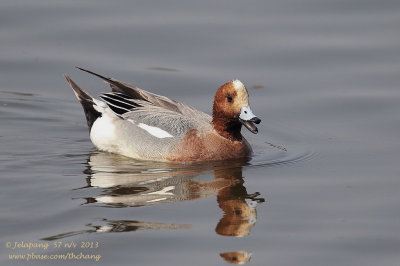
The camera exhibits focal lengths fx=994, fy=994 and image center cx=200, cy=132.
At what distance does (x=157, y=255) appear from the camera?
7.08 metres

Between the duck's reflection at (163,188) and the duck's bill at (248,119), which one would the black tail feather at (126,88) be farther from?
the duck's bill at (248,119)

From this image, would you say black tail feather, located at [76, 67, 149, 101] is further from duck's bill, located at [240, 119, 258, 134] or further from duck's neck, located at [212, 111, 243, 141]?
duck's bill, located at [240, 119, 258, 134]

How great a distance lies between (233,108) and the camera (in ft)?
31.9

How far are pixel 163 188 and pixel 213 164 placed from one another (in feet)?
3.47

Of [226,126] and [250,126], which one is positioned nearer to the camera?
[250,126]

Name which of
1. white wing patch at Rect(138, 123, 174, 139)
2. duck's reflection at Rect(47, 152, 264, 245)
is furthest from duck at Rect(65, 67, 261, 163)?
duck's reflection at Rect(47, 152, 264, 245)

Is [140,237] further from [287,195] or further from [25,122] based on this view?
[25,122]

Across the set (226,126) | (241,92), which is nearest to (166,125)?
(226,126)

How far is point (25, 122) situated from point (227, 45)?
301 cm

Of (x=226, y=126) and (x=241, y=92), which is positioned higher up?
(x=241, y=92)

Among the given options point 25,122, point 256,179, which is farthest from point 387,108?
point 25,122

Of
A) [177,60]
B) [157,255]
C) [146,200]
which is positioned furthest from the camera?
[177,60]

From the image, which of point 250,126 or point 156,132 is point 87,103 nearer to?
point 156,132

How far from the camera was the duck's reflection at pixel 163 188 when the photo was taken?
7.71 metres
